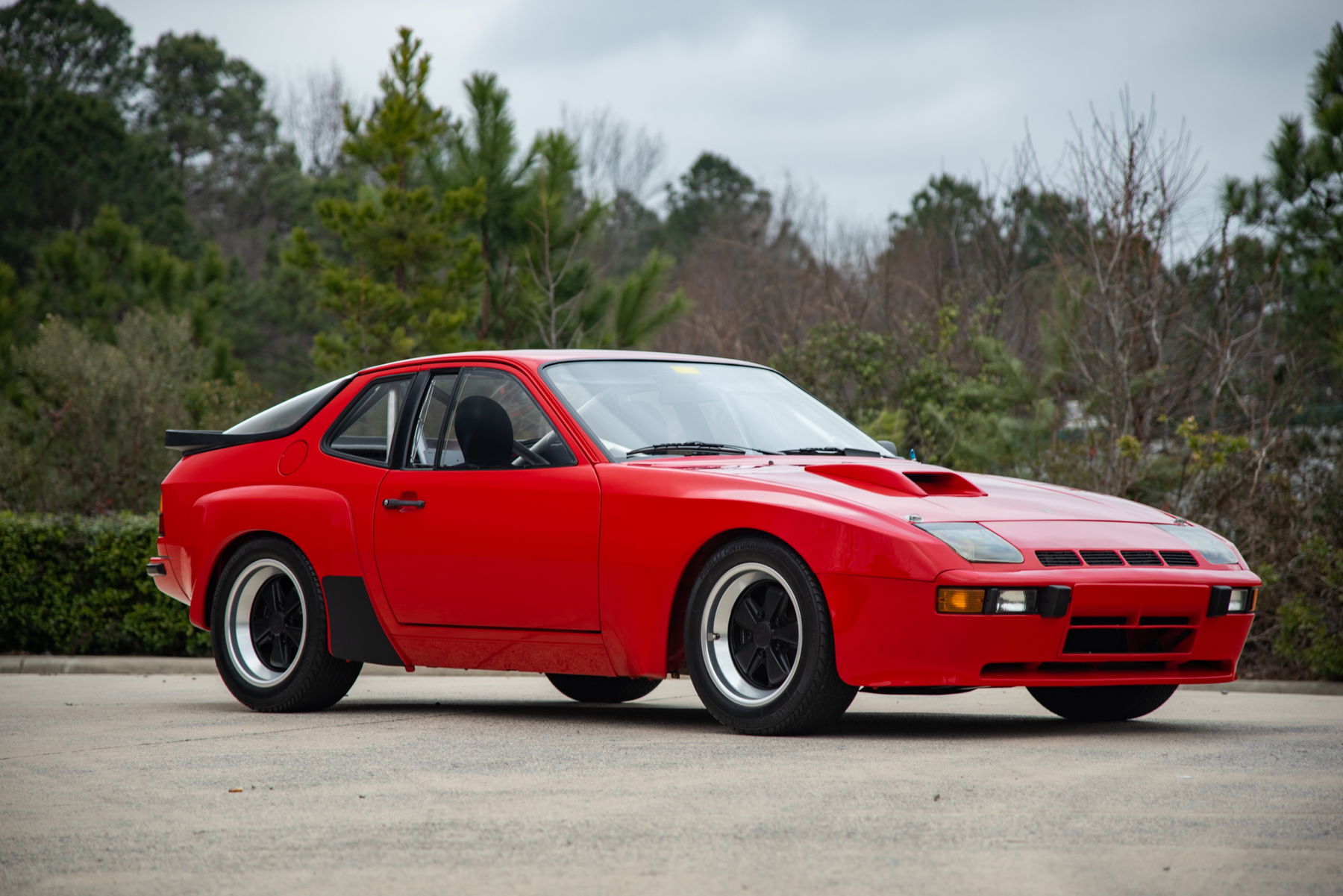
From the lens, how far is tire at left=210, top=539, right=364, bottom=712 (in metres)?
7.79

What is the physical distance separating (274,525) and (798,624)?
2.92m

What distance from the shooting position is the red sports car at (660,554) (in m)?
6.10

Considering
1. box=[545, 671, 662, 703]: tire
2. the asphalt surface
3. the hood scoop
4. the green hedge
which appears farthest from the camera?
the green hedge

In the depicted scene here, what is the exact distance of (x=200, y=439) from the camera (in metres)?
8.62

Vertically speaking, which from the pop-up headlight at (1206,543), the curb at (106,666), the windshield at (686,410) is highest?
the windshield at (686,410)

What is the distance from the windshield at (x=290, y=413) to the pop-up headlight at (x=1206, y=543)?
394 cm

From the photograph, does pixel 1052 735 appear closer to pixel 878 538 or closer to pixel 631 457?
pixel 878 538

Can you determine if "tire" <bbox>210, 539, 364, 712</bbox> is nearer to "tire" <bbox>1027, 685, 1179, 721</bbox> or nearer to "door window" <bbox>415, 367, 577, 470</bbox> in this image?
"door window" <bbox>415, 367, 577, 470</bbox>

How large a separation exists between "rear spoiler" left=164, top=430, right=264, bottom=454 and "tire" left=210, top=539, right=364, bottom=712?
0.64m

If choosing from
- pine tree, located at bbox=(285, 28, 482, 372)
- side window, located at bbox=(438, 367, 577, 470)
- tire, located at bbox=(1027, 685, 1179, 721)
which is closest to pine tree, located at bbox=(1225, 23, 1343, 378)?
pine tree, located at bbox=(285, 28, 482, 372)

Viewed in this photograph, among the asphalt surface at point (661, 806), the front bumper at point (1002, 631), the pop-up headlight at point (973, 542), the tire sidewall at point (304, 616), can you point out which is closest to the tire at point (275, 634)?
the tire sidewall at point (304, 616)

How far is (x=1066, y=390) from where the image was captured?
18094mm

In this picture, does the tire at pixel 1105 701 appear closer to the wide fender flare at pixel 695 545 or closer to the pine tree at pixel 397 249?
the wide fender flare at pixel 695 545

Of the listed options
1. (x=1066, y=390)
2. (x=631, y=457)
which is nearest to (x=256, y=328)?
(x=1066, y=390)
